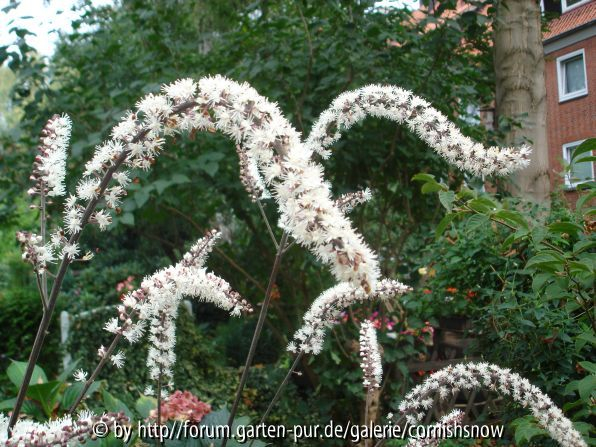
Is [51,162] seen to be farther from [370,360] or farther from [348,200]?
[370,360]

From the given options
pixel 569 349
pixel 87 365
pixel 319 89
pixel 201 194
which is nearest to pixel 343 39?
pixel 319 89

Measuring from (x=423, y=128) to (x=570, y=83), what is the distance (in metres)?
1.50

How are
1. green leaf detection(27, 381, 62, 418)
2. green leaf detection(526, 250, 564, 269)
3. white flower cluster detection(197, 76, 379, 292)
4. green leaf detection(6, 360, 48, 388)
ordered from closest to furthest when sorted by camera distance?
1. white flower cluster detection(197, 76, 379, 292)
2. green leaf detection(526, 250, 564, 269)
3. green leaf detection(27, 381, 62, 418)
4. green leaf detection(6, 360, 48, 388)

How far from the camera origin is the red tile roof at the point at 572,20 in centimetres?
238

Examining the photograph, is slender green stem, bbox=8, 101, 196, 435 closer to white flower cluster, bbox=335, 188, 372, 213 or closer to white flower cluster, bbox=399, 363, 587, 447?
white flower cluster, bbox=335, 188, 372, 213

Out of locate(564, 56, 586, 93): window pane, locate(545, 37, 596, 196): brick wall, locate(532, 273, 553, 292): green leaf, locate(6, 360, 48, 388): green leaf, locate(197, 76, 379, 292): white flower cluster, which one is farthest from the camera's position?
locate(6, 360, 48, 388): green leaf

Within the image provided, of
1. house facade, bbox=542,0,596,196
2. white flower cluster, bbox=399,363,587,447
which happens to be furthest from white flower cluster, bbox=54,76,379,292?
house facade, bbox=542,0,596,196

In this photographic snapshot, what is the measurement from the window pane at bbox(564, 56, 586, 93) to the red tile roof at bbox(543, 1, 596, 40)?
155mm

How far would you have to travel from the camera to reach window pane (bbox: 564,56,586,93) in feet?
7.91

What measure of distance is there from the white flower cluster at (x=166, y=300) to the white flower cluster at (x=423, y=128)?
46 cm

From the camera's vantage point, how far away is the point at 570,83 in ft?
8.74

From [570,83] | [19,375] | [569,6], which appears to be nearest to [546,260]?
[570,83]

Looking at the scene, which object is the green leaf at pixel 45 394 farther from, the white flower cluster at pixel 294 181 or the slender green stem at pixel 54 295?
the white flower cluster at pixel 294 181

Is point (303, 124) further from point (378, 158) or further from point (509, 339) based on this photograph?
point (509, 339)
